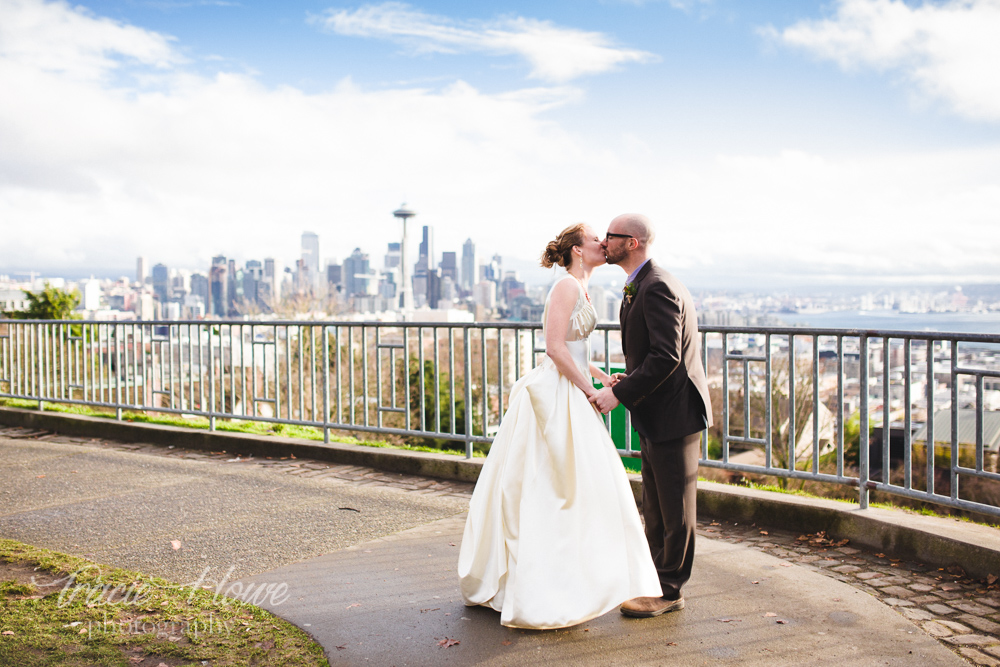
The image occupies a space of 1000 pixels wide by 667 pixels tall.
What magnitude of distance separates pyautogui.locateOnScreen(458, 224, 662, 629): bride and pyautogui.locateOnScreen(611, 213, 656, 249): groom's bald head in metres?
0.20

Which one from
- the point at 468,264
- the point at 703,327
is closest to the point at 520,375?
the point at 703,327

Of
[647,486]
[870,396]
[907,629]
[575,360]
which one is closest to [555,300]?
[575,360]

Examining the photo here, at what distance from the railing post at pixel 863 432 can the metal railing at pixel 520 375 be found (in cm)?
1

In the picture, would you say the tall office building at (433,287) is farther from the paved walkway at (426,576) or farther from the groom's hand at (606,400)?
the groom's hand at (606,400)

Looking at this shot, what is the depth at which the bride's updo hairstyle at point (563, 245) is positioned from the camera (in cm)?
401

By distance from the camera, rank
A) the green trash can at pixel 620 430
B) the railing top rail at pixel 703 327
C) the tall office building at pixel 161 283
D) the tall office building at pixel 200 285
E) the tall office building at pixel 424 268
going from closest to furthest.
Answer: the railing top rail at pixel 703 327
the green trash can at pixel 620 430
the tall office building at pixel 200 285
the tall office building at pixel 161 283
the tall office building at pixel 424 268

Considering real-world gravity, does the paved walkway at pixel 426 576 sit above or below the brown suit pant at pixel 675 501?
below

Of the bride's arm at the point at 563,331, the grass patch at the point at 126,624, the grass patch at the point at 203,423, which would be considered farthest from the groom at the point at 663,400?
the grass patch at the point at 203,423

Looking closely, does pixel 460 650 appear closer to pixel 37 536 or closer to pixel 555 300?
pixel 555 300

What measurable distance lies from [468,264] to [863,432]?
104 metres

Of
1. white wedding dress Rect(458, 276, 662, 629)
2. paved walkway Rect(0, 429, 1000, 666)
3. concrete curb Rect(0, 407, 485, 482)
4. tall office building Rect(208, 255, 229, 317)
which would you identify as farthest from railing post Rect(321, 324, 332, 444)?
tall office building Rect(208, 255, 229, 317)

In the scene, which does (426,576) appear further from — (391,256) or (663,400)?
(391,256)

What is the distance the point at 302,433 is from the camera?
10.6 meters

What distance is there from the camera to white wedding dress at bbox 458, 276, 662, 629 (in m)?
3.60
